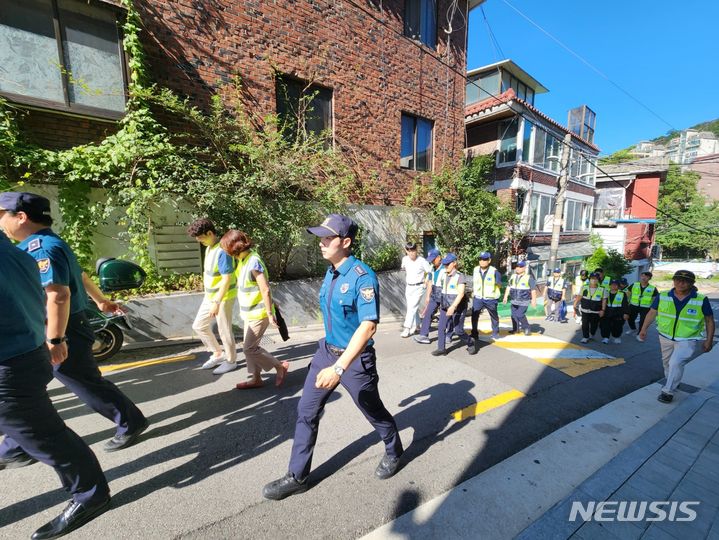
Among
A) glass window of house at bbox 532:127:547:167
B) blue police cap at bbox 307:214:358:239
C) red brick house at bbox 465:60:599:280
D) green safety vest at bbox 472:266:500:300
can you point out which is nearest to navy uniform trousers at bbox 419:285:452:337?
green safety vest at bbox 472:266:500:300

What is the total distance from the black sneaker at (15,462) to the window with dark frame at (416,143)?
402 inches

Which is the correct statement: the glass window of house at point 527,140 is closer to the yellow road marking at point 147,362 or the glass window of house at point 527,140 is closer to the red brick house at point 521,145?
the red brick house at point 521,145

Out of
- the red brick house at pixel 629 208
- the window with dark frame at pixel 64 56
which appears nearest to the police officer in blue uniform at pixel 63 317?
the window with dark frame at pixel 64 56

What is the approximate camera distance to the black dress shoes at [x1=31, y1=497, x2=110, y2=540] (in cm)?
193

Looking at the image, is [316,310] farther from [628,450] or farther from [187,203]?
[628,450]

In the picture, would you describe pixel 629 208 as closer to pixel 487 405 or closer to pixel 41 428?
pixel 487 405

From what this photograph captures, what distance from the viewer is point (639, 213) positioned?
25.2 m

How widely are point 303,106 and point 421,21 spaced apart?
567 centimetres

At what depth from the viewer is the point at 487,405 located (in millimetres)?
3709

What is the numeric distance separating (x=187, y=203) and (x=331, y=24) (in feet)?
20.4

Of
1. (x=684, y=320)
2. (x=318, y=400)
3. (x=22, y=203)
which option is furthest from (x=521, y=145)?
(x=22, y=203)

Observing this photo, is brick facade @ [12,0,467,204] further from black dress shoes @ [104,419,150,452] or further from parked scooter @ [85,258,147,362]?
black dress shoes @ [104,419,150,452]

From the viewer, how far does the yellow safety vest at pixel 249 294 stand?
3.72m

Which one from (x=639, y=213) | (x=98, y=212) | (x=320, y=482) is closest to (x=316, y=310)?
(x=98, y=212)
